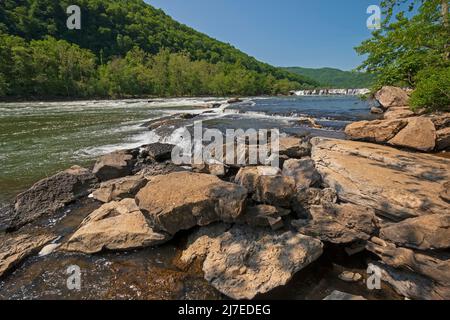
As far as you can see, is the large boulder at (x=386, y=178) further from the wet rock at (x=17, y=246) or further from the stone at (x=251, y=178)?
the wet rock at (x=17, y=246)

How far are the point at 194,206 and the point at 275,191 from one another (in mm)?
1358

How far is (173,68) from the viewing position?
78.4 metres

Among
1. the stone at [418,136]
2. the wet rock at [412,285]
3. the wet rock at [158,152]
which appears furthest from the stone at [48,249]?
the stone at [418,136]

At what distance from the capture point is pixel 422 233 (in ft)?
11.6

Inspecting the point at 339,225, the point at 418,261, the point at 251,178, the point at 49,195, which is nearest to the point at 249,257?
the point at 251,178

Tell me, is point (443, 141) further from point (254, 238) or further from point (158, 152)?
point (158, 152)

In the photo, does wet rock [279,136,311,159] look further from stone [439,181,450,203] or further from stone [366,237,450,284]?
stone [366,237,450,284]

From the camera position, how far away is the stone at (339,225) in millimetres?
3937

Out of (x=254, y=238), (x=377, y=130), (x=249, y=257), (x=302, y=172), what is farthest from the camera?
(x=377, y=130)

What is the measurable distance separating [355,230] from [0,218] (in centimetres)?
697

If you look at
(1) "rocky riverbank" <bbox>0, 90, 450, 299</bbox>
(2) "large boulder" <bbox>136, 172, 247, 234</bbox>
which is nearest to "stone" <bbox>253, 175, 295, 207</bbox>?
(1) "rocky riverbank" <bbox>0, 90, 450, 299</bbox>

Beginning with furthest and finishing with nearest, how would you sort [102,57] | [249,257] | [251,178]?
[102,57] → [251,178] → [249,257]

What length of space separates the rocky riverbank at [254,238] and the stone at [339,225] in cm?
2
